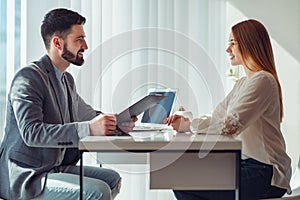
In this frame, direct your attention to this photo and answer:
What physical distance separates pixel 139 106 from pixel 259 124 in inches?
19.6

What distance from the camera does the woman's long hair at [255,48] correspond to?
7.15 feet

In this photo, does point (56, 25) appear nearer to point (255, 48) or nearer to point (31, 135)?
point (31, 135)

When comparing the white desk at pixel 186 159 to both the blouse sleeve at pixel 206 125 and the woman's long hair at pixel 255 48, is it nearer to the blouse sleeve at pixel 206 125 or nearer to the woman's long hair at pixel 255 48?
the blouse sleeve at pixel 206 125

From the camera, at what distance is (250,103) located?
2.02 meters

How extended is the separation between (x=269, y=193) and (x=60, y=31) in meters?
1.14

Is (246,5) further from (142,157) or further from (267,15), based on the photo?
(142,157)

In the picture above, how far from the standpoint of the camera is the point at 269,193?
6.72 ft

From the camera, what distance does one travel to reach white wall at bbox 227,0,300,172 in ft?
11.1

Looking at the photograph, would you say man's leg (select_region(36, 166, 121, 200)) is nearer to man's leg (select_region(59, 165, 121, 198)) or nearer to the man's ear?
man's leg (select_region(59, 165, 121, 198))

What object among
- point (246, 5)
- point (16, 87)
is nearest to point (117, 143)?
point (16, 87)

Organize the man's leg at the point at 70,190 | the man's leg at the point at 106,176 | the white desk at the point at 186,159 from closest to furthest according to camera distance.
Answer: the white desk at the point at 186,159
the man's leg at the point at 70,190
the man's leg at the point at 106,176

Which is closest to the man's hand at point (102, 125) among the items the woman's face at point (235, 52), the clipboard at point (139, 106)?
the clipboard at point (139, 106)

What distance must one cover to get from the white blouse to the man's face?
25.4 inches

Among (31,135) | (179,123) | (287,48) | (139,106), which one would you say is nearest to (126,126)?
(139,106)
